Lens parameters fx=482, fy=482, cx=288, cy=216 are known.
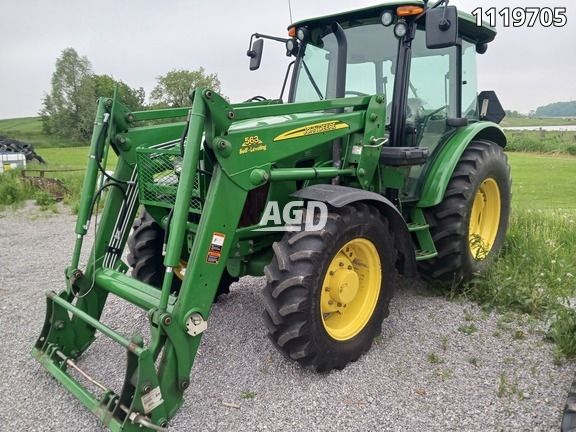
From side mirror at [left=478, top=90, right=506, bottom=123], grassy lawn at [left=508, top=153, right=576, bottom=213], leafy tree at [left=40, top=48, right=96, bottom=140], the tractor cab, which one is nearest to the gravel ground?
the tractor cab

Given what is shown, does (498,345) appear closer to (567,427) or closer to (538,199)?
(567,427)

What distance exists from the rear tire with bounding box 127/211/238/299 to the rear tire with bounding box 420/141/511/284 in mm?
2242

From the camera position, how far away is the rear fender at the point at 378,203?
3.04 m

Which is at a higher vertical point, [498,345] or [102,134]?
[102,134]

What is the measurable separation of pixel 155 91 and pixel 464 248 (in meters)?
44.9

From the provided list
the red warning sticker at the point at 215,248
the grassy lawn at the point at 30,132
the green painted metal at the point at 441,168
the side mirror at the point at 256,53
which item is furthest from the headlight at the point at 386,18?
the grassy lawn at the point at 30,132

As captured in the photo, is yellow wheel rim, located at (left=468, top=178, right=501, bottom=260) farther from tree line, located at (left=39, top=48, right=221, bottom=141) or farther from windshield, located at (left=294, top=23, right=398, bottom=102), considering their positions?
tree line, located at (left=39, top=48, right=221, bottom=141)

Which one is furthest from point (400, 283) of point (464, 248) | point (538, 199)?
point (538, 199)

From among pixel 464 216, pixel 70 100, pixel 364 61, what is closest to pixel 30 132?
pixel 70 100

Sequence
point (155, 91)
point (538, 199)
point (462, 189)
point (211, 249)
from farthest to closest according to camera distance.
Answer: point (155, 91) → point (538, 199) → point (462, 189) → point (211, 249)

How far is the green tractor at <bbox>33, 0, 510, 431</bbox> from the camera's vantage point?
2.73 metres

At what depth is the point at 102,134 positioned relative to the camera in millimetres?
3328

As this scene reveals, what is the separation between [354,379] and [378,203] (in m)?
1.19

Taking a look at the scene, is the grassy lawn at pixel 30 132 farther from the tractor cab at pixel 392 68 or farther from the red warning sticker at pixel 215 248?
the red warning sticker at pixel 215 248
